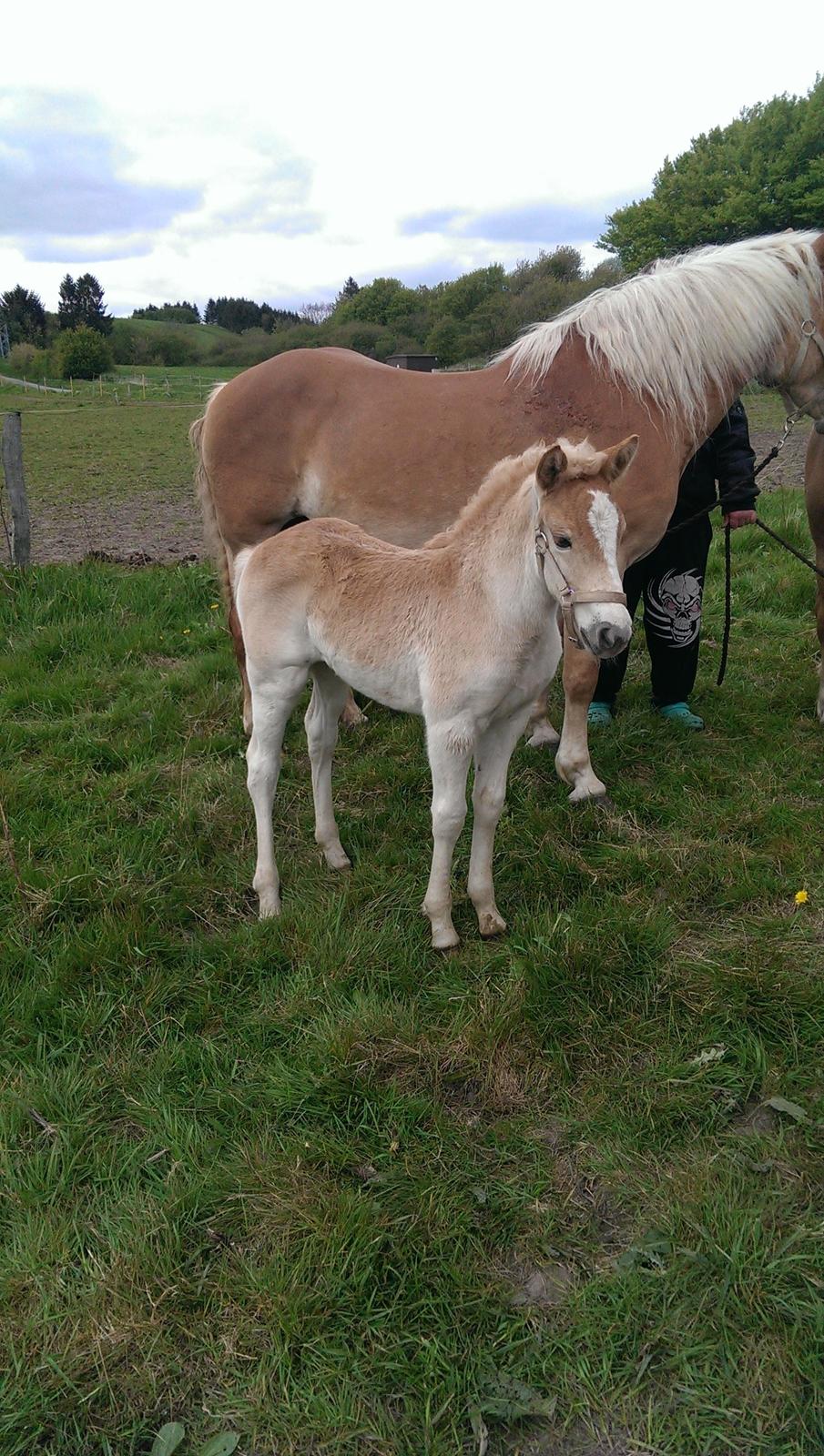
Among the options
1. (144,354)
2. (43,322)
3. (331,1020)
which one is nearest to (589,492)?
(331,1020)

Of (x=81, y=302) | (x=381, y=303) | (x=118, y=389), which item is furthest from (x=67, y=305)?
(x=381, y=303)

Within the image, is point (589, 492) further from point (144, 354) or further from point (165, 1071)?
point (144, 354)

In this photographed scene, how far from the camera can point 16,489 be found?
6648 mm

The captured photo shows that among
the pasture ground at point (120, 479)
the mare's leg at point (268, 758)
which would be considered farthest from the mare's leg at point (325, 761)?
the pasture ground at point (120, 479)

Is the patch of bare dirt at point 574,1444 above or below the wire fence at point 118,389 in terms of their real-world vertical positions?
below

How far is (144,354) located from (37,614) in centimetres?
6474

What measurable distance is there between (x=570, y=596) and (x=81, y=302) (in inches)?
3619

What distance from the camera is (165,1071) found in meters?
2.39

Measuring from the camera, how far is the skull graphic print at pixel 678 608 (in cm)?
451

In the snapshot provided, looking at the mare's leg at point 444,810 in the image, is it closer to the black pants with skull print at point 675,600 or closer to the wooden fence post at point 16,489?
the black pants with skull print at point 675,600

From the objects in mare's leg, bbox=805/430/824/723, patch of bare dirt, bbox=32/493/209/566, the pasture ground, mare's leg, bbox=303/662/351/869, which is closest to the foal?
mare's leg, bbox=303/662/351/869

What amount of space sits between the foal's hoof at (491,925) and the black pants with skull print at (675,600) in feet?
6.79

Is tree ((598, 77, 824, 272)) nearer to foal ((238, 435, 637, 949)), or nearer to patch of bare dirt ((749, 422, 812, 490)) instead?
patch of bare dirt ((749, 422, 812, 490))

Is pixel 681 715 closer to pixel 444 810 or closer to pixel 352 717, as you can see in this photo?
pixel 352 717
